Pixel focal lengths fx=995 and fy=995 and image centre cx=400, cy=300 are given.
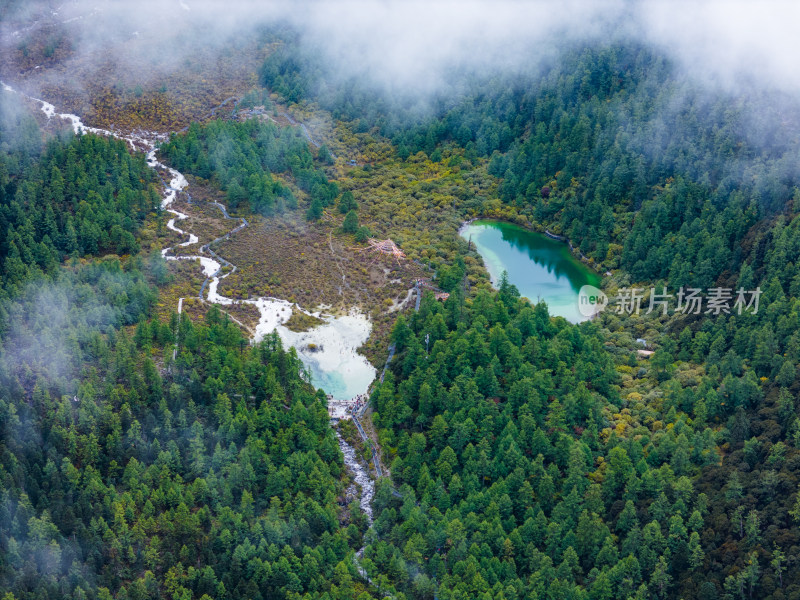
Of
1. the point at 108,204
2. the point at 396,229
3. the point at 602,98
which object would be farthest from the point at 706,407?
the point at 108,204

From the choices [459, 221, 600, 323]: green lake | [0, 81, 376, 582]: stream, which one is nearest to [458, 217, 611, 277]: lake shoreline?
[459, 221, 600, 323]: green lake

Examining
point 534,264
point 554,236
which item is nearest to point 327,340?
point 534,264

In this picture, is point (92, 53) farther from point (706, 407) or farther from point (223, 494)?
point (706, 407)

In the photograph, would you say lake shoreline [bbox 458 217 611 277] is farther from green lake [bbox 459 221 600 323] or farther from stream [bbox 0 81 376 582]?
stream [bbox 0 81 376 582]

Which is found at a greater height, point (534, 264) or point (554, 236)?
point (554, 236)

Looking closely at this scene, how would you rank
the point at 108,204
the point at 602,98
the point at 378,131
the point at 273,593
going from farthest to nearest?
the point at 378,131 → the point at 602,98 → the point at 108,204 → the point at 273,593

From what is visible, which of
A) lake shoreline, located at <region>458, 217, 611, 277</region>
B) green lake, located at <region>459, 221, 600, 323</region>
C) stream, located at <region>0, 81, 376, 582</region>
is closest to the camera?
stream, located at <region>0, 81, 376, 582</region>

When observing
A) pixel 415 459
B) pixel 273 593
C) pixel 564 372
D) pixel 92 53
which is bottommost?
pixel 273 593

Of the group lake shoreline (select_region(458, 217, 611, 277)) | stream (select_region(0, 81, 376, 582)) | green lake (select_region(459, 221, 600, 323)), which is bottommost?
stream (select_region(0, 81, 376, 582))

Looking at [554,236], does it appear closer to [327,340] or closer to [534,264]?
[534,264]
